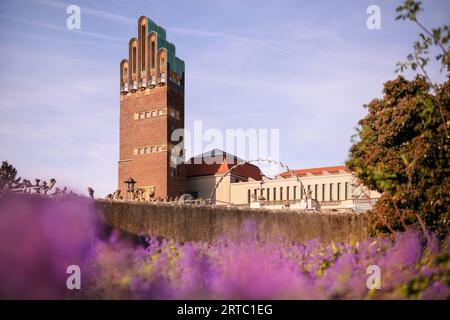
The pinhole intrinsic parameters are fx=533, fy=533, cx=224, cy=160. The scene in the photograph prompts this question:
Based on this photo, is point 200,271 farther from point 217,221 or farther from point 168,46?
point 168,46

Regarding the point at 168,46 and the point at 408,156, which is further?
the point at 168,46

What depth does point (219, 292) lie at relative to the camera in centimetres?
828

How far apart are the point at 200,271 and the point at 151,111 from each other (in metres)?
65.5

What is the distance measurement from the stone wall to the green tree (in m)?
1.99

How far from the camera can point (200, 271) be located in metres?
9.34

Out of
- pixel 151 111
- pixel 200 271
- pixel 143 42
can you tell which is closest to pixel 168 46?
pixel 143 42

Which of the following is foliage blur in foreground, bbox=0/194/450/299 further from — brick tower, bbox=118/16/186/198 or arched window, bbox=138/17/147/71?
arched window, bbox=138/17/147/71

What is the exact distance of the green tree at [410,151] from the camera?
10.4 m

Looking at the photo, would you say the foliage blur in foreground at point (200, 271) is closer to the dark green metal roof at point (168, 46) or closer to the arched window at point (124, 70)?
the dark green metal roof at point (168, 46)

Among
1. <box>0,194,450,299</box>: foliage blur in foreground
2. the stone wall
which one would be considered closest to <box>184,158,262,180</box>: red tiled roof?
the stone wall
